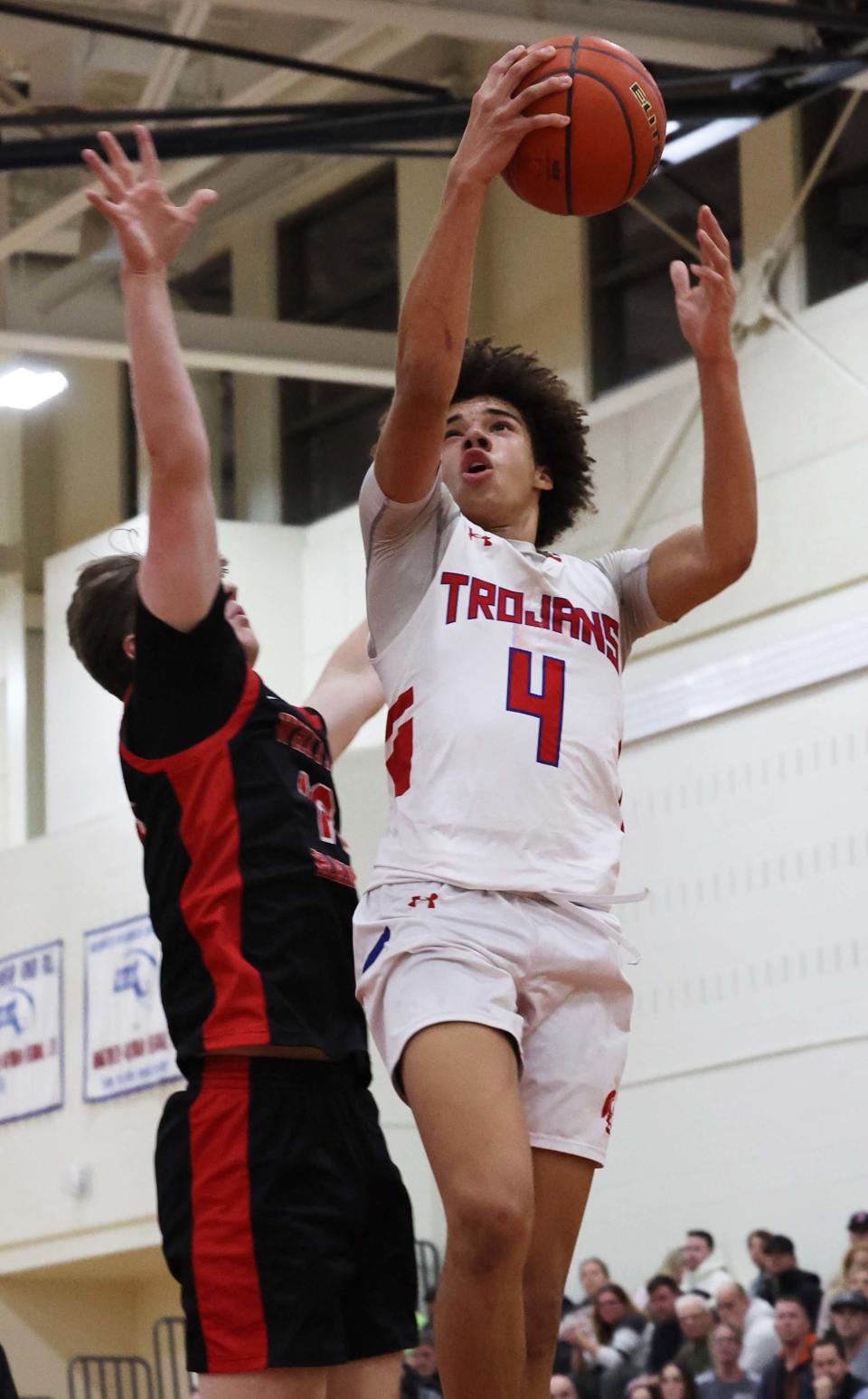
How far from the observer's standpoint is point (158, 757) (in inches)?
166

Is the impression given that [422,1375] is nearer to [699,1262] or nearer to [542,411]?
[699,1262]

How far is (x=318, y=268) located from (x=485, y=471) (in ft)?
44.7

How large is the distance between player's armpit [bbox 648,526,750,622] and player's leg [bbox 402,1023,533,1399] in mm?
1160

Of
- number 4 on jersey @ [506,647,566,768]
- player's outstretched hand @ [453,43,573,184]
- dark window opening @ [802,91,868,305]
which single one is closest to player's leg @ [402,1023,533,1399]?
number 4 on jersey @ [506,647,566,768]

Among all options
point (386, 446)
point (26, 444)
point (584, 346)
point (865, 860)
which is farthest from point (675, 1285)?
point (26, 444)

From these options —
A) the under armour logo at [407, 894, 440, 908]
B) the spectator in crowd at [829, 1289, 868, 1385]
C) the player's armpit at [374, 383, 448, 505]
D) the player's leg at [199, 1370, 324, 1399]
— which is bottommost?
the player's leg at [199, 1370, 324, 1399]

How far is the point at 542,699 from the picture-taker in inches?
169

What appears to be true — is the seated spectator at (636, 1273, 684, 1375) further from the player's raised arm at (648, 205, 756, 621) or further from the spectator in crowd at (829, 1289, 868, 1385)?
the player's raised arm at (648, 205, 756, 621)

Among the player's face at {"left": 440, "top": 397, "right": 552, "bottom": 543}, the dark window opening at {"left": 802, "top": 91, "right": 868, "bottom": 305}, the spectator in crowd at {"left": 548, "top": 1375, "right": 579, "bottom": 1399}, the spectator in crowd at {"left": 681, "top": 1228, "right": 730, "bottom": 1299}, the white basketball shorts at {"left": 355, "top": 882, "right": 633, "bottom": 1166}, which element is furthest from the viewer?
the dark window opening at {"left": 802, "top": 91, "right": 868, "bottom": 305}

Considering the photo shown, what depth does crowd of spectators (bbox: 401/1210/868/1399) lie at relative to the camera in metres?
10.8

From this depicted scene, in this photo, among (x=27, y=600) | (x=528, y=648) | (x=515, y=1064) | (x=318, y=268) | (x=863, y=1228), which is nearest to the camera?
(x=515, y=1064)

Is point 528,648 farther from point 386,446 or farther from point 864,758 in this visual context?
point 864,758

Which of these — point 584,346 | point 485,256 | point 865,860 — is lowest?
point 865,860

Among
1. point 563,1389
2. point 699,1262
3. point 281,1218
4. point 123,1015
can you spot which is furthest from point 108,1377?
point 281,1218
